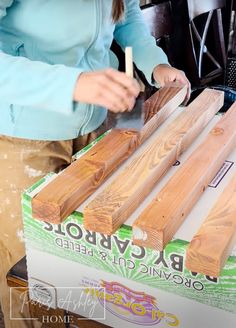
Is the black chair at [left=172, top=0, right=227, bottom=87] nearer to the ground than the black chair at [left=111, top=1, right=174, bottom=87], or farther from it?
nearer to the ground

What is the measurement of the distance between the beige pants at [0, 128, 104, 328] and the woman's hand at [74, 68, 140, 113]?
11.2 inches

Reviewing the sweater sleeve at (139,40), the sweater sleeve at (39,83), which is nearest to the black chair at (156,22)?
the sweater sleeve at (139,40)

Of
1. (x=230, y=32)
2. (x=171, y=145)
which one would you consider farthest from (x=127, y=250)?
(x=230, y=32)

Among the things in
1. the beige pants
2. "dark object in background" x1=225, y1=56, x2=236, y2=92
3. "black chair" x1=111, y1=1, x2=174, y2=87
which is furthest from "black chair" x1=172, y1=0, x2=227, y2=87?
the beige pants

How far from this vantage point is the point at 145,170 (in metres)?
0.88

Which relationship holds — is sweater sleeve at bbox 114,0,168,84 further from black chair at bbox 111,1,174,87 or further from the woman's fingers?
black chair at bbox 111,1,174,87

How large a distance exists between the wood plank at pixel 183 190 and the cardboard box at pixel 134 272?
20mm

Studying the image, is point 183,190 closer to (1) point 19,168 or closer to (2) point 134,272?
(2) point 134,272

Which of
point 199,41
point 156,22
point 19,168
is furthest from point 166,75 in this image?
point 199,41

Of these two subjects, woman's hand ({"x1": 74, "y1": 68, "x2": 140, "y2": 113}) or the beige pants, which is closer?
woman's hand ({"x1": 74, "y1": 68, "x2": 140, "y2": 113})

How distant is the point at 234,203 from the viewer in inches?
32.0

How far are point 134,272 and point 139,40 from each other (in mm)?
596

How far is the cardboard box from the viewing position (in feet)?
2.51

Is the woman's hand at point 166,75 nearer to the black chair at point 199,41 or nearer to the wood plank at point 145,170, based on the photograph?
the wood plank at point 145,170
